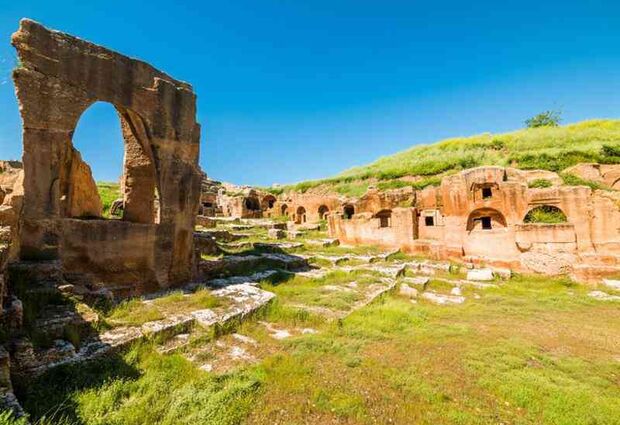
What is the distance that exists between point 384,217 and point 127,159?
44.8ft

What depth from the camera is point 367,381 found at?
159 inches

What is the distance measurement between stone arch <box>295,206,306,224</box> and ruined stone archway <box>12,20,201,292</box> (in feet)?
74.1

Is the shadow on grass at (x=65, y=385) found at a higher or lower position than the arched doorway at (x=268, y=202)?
lower

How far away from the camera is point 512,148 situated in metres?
25.4

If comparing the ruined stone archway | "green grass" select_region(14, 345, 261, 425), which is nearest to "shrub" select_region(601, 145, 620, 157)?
the ruined stone archway

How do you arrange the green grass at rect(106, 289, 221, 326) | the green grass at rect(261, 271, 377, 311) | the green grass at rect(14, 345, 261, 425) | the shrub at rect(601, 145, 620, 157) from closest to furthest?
1. the green grass at rect(14, 345, 261, 425)
2. the green grass at rect(106, 289, 221, 326)
3. the green grass at rect(261, 271, 377, 311)
4. the shrub at rect(601, 145, 620, 157)

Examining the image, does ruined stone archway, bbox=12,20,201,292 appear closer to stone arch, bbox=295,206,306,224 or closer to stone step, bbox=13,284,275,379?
stone step, bbox=13,284,275,379

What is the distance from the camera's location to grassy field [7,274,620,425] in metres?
3.16

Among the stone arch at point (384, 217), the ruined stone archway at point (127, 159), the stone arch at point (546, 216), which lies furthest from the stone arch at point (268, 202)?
the ruined stone archway at point (127, 159)

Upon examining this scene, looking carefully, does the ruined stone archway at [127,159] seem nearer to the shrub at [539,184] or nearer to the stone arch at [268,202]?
the shrub at [539,184]

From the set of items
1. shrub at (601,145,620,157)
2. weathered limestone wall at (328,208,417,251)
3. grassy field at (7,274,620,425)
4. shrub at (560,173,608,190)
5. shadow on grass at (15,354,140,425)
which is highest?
shrub at (601,145,620,157)

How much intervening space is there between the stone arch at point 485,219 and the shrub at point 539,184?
1697mm

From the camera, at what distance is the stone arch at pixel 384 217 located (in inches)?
677

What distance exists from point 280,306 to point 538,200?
11.2 metres
